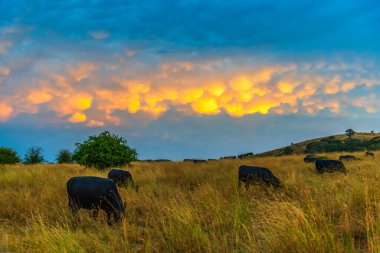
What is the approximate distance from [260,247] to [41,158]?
2040 inches

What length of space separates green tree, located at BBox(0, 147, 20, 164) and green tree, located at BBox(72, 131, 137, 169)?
21.5m

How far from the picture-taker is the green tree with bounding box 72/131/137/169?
24.9 m

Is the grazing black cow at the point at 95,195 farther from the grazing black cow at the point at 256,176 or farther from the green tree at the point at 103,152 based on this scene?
the green tree at the point at 103,152

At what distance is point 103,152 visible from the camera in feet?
82.5

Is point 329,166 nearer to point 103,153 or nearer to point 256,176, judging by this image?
point 256,176

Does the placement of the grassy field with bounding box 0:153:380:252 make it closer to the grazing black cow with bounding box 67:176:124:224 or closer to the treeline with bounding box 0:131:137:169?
the grazing black cow with bounding box 67:176:124:224

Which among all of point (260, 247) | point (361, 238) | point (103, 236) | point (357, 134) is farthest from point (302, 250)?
point (357, 134)

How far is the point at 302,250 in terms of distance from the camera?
4414 millimetres

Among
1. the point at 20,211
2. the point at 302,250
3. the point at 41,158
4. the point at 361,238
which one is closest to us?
the point at 302,250

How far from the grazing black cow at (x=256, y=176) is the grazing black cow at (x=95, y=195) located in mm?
6219

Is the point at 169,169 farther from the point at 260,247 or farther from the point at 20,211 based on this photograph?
the point at 260,247

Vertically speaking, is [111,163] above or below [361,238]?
above

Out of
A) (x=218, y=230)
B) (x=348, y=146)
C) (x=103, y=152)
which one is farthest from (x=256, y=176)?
(x=348, y=146)

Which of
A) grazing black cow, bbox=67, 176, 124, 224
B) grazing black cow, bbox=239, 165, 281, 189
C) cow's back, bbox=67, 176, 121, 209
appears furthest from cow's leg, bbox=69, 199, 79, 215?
grazing black cow, bbox=239, 165, 281, 189
